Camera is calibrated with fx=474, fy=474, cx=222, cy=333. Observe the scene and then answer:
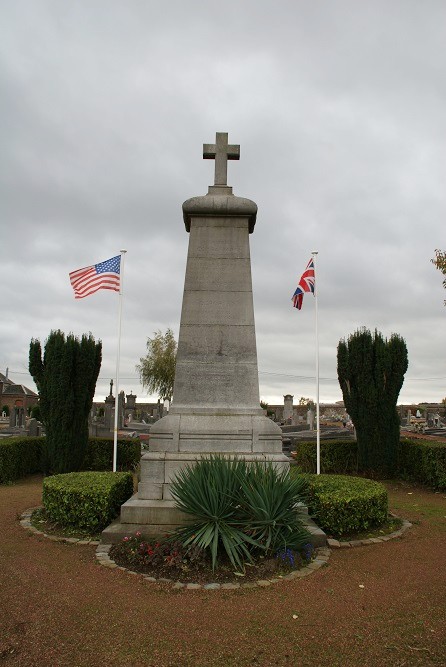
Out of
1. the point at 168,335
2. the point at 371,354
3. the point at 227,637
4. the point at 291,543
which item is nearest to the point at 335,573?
the point at 291,543

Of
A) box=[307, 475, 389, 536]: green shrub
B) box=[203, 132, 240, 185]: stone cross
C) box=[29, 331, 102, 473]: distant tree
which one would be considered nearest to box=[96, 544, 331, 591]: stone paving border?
box=[307, 475, 389, 536]: green shrub

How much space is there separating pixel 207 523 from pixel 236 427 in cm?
194

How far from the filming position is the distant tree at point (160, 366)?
3762 centimetres

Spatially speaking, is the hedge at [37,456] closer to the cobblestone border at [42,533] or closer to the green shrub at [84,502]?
the cobblestone border at [42,533]

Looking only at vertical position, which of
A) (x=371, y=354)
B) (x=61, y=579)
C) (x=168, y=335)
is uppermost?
(x=168, y=335)

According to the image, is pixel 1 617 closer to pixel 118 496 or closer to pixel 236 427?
pixel 118 496

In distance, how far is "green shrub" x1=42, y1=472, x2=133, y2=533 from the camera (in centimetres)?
646

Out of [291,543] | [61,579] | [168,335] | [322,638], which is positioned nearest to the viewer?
[322,638]

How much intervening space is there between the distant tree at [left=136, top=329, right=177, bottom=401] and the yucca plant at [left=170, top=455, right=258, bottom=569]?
3179cm

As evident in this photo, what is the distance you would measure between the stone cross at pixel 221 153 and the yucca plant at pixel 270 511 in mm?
5117

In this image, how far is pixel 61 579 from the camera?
483 centimetres

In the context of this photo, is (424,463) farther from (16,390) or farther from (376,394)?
(16,390)

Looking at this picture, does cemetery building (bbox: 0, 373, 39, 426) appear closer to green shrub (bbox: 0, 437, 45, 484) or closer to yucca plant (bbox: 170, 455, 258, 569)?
green shrub (bbox: 0, 437, 45, 484)

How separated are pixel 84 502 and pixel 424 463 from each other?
25.4 ft
